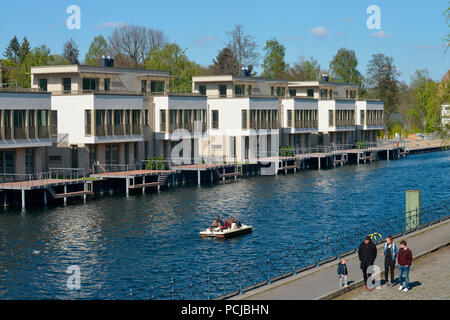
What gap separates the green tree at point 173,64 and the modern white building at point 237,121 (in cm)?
3072

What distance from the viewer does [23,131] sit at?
65625mm

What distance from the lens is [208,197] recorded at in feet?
233

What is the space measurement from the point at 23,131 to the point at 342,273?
4552 centimetres

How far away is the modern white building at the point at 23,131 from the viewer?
6388 cm

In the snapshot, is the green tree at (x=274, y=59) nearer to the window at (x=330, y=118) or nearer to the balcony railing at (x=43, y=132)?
the window at (x=330, y=118)

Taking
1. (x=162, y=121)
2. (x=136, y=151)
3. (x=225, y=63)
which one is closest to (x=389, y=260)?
(x=136, y=151)

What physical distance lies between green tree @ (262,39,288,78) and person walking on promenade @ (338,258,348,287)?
135745 millimetres

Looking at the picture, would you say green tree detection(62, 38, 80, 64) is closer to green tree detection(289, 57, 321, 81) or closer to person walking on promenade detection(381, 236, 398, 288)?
green tree detection(289, 57, 321, 81)

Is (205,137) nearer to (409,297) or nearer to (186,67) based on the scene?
(186,67)

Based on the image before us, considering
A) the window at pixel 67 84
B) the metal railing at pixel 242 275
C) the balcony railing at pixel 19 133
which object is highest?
the window at pixel 67 84

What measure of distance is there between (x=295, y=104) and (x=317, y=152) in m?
9.54

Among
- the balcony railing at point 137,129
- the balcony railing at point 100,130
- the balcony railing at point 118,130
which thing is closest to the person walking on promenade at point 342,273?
the balcony railing at point 100,130

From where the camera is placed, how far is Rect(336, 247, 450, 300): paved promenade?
27562 mm

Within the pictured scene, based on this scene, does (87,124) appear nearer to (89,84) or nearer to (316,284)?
(89,84)
